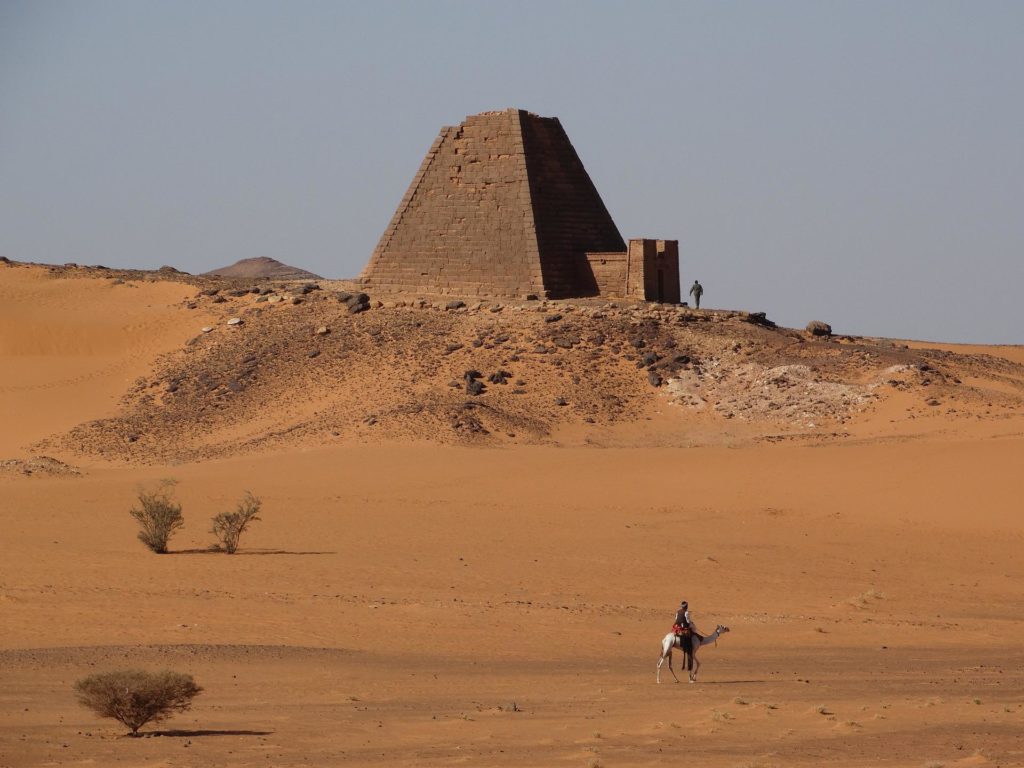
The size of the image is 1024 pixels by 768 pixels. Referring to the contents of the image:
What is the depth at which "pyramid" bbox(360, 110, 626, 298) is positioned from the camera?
32562 millimetres

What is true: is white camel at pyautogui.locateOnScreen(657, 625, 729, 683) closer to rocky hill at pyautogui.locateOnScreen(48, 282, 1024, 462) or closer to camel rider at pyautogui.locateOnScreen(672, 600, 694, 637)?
camel rider at pyautogui.locateOnScreen(672, 600, 694, 637)

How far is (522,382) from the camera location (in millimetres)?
29234

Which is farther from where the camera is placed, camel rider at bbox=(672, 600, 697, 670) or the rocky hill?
the rocky hill

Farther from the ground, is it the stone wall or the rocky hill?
the stone wall

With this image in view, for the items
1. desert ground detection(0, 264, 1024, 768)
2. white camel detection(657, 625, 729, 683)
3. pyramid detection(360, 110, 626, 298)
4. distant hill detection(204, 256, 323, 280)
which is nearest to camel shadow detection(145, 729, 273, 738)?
desert ground detection(0, 264, 1024, 768)

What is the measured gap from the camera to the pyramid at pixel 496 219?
3256 centimetres

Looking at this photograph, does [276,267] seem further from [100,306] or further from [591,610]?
[591,610]

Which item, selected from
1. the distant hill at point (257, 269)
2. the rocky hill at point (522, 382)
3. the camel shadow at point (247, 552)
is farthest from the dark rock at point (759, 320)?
the distant hill at point (257, 269)

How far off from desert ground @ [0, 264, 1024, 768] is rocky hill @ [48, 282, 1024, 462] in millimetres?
82

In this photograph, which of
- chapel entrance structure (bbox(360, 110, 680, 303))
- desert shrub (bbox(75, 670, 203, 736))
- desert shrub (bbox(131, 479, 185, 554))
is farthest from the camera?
chapel entrance structure (bbox(360, 110, 680, 303))

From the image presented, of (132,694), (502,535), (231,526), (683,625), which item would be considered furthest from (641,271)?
(132,694)

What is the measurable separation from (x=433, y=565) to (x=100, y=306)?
24.1 metres

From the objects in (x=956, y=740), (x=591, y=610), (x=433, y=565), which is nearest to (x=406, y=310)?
(x=433, y=565)

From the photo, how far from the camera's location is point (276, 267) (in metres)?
69.3
